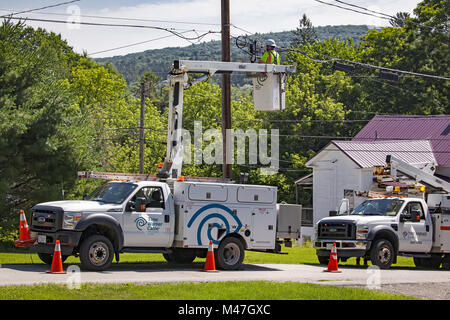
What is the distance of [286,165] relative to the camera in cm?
6066

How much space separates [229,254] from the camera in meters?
18.9

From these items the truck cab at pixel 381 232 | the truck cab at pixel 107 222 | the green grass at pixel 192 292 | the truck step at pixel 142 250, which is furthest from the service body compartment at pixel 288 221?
the green grass at pixel 192 292

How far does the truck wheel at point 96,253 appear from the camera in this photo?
16.3m

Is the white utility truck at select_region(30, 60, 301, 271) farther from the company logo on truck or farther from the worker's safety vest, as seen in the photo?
the worker's safety vest

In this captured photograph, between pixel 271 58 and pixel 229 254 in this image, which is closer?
pixel 229 254

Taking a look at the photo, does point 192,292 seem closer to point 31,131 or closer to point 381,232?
point 381,232

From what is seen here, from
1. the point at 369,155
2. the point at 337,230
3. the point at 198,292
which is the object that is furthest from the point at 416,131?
the point at 198,292

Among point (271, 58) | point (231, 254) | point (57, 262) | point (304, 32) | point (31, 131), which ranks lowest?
point (231, 254)

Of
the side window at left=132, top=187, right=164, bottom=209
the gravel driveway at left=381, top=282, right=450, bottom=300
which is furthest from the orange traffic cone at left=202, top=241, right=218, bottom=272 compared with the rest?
the gravel driveway at left=381, top=282, right=450, bottom=300

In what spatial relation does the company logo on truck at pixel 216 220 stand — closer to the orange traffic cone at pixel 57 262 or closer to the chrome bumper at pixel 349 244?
the orange traffic cone at pixel 57 262

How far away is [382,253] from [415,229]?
1.70 meters

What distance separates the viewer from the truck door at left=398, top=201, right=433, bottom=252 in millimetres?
21781
